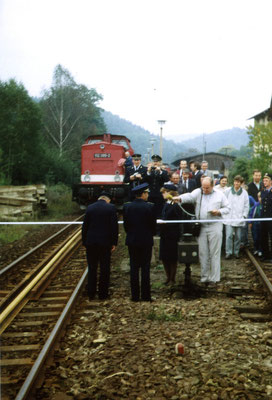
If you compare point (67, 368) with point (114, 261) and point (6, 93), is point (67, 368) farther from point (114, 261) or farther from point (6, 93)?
point (6, 93)

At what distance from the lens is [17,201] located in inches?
595

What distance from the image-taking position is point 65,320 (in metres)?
Result: 5.04

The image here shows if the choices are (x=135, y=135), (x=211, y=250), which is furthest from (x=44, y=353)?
(x=135, y=135)

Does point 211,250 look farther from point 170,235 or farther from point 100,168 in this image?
point 100,168

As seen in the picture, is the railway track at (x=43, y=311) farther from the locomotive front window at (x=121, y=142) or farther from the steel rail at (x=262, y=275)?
the locomotive front window at (x=121, y=142)

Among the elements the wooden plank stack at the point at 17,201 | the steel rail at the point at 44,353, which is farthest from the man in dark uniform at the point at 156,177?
the wooden plank stack at the point at 17,201

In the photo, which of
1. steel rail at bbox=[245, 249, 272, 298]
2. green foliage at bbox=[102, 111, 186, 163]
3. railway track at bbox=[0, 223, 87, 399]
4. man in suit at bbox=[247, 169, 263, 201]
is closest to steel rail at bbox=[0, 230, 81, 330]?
railway track at bbox=[0, 223, 87, 399]

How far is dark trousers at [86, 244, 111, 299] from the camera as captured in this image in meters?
6.11

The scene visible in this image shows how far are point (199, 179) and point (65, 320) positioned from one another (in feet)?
18.6

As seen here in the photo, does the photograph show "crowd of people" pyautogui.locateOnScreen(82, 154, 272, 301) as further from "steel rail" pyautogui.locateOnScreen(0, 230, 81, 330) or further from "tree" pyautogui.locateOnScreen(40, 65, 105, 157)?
"tree" pyautogui.locateOnScreen(40, 65, 105, 157)

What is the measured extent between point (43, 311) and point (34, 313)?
0.20 m

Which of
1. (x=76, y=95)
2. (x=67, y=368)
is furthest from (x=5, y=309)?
(x=76, y=95)

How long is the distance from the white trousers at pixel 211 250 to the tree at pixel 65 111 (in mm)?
28750

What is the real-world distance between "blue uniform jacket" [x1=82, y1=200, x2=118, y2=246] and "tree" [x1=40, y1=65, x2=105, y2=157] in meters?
28.9
